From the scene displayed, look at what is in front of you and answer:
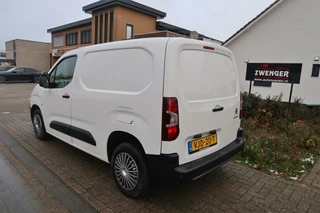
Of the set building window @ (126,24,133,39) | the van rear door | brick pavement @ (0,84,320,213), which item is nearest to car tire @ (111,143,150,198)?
brick pavement @ (0,84,320,213)

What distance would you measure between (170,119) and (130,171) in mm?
939

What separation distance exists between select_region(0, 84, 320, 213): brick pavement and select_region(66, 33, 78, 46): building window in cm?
2556

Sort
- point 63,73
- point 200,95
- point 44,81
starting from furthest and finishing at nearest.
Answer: point 44,81, point 63,73, point 200,95

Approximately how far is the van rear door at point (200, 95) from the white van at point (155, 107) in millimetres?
10

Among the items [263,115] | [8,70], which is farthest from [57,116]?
[8,70]

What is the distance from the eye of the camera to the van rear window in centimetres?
241

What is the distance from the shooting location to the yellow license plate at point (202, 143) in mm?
2494

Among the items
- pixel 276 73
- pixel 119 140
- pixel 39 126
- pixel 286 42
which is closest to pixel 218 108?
pixel 119 140

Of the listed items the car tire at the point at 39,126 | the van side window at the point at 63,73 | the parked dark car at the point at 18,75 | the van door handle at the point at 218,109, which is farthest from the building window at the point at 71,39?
the van door handle at the point at 218,109

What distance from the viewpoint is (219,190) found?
3010mm

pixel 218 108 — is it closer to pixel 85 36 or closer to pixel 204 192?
pixel 204 192

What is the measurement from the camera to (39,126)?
4.81m

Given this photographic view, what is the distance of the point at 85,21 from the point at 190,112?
82.7 ft

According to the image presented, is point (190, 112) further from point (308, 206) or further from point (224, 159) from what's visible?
point (308, 206)
